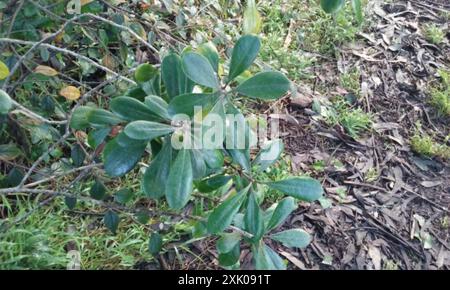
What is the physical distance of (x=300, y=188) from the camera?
109 cm

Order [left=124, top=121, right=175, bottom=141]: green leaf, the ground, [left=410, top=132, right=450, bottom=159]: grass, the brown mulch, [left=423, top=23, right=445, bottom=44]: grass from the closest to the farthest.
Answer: [left=124, top=121, right=175, bottom=141]: green leaf → the ground → the brown mulch → [left=410, top=132, right=450, bottom=159]: grass → [left=423, top=23, right=445, bottom=44]: grass

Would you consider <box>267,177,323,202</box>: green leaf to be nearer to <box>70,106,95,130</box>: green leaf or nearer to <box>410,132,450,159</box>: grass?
<box>70,106,95,130</box>: green leaf

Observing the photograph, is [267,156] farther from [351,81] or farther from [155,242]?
[351,81]

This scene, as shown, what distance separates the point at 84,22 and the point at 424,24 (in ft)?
7.38

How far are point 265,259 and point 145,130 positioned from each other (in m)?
0.43

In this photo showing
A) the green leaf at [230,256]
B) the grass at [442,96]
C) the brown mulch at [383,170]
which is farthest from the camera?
the grass at [442,96]

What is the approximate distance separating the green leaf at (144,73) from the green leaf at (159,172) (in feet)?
→ 0.57

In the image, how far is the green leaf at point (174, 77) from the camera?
3.49 ft

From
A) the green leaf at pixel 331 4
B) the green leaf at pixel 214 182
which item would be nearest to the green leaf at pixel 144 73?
the green leaf at pixel 214 182

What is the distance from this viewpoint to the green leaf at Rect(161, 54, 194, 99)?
1.06 metres

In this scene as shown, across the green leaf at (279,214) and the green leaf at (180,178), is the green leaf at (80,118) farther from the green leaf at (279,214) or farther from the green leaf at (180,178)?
the green leaf at (279,214)

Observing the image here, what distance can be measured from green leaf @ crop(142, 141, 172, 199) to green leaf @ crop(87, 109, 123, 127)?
12 centimetres

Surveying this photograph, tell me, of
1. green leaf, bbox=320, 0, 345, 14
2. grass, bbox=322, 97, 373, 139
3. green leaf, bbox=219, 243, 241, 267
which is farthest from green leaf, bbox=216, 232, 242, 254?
grass, bbox=322, 97, 373, 139

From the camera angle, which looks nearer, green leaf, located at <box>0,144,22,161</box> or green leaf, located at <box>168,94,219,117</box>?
green leaf, located at <box>168,94,219,117</box>
